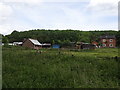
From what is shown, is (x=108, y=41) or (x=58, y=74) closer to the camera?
(x=58, y=74)

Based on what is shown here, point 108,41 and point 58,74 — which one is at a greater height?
point 108,41

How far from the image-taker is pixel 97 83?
23.3 ft

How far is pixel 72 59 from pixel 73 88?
166 inches

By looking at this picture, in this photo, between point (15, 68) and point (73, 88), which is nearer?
point (73, 88)

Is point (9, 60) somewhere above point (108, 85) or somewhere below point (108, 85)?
above

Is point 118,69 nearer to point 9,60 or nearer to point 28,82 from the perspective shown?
point 28,82

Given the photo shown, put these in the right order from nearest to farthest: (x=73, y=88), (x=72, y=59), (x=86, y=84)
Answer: (x=73, y=88) < (x=86, y=84) < (x=72, y=59)

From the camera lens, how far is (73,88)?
254 inches

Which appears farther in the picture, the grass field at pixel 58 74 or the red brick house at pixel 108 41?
the red brick house at pixel 108 41

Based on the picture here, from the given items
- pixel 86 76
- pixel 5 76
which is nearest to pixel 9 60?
pixel 5 76

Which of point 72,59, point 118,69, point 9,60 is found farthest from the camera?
point 72,59

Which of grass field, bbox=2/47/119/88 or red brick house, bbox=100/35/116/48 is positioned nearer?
grass field, bbox=2/47/119/88

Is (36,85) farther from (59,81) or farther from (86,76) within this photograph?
(86,76)

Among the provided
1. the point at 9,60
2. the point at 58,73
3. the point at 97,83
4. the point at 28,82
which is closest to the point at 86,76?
the point at 97,83
